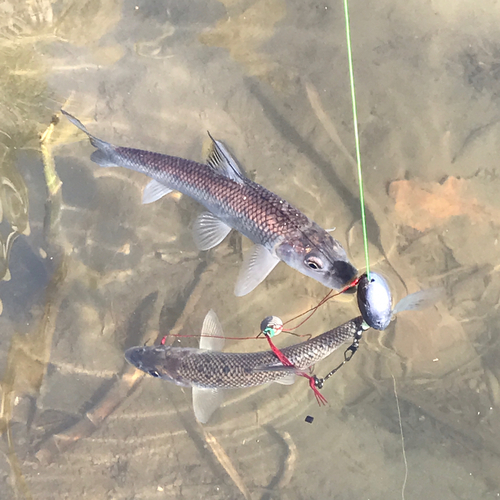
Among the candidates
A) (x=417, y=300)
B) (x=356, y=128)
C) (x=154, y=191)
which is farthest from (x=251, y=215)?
(x=417, y=300)

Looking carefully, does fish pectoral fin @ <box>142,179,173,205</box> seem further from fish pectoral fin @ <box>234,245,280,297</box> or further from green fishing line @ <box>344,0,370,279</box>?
green fishing line @ <box>344,0,370,279</box>

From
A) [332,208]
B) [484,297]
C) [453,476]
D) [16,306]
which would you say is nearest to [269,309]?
[332,208]

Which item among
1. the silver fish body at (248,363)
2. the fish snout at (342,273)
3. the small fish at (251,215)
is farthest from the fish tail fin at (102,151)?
the fish snout at (342,273)

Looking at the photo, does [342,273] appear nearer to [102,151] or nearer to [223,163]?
[223,163]

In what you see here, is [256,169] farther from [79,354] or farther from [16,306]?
[16,306]

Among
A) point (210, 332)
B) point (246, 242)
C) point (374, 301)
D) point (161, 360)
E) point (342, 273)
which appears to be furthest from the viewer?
point (246, 242)

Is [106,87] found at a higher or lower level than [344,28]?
lower
